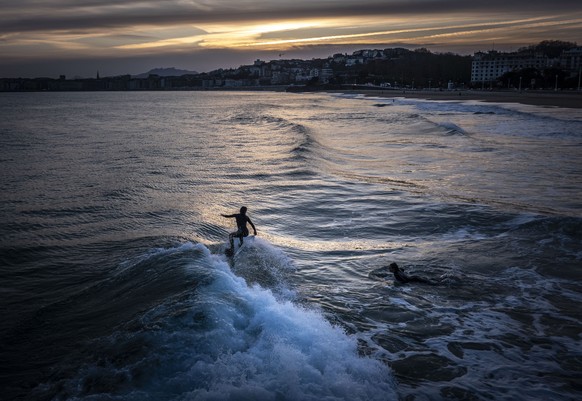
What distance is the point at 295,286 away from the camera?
951cm

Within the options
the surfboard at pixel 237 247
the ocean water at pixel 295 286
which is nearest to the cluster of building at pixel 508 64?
the ocean water at pixel 295 286

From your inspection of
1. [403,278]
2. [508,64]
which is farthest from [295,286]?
[508,64]

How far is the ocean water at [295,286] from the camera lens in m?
6.33

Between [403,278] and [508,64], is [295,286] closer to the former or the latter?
[403,278]

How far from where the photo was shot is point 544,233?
40.2 feet

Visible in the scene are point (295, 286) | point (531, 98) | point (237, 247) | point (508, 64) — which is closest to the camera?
point (295, 286)

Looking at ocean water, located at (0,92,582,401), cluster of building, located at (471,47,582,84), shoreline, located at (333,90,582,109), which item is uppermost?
cluster of building, located at (471,47,582,84)

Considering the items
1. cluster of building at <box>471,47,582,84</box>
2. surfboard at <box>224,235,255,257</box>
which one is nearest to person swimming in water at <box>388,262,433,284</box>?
surfboard at <box>224,235,255,257</box>

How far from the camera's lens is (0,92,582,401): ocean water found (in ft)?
Result: 20.8

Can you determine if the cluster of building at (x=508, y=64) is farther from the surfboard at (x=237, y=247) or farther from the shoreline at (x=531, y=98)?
the surfboard at (x=237, y=247)

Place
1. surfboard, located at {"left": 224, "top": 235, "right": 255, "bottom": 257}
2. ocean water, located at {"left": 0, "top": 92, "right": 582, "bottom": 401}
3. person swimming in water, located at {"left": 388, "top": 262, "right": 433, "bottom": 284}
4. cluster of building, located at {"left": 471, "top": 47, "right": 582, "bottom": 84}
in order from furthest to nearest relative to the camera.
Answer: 1. cluster of building, located at {"left": 471, "top": 47, "right": 582, "bottom": 84}
2. surfboard, located at {"left": 224, "top": 235, "right": 255, "bottom": 257}
3. person swimming in water, located at {"left": 388, "top": 262, "right": 433, "bottom": 284}
4. ocean water, located at {"left": 0, "top": 92, "right": 582, "bottom": 401}

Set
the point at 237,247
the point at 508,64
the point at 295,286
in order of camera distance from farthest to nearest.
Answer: the point at 508,64 → the point at 237,247 → the point at 295,286

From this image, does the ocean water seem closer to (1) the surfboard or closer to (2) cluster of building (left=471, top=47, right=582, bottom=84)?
(1) the surfboard

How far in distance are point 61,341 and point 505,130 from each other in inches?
1457
